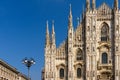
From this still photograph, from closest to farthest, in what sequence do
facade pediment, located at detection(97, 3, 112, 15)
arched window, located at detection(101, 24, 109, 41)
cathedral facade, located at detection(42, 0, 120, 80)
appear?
cathedral facade, located at detection(42, 0, 120, 80)
arched window, located at detection(101, 24, 109, 41)
facade pediment, located at detection(97, 3, 112, 15)

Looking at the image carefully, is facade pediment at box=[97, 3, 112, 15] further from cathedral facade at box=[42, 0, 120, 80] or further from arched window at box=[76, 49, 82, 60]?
arched window at box=[76, 49, 82, 60]

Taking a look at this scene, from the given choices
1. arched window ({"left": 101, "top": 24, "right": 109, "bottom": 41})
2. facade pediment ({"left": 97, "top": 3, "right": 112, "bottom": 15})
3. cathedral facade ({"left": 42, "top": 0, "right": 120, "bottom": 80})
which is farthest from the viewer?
facade pediment ({"left": 97, "top": 3, "right": 112, "bottom": 15})

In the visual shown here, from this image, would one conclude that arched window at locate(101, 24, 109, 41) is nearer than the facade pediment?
Yes

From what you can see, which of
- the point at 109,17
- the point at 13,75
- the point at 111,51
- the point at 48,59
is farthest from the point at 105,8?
the point at 13,75

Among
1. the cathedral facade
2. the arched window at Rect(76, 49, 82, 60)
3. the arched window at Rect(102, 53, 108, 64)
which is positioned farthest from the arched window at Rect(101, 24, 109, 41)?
the arched window at Rect(76, 49, 82, 60)

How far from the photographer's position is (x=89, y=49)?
73312mm

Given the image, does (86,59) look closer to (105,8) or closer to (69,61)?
(69,61)

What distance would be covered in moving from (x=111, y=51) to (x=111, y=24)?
4410mm

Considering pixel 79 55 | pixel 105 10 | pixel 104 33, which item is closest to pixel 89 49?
pixel 79 55

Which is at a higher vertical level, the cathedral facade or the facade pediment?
the facade pediment

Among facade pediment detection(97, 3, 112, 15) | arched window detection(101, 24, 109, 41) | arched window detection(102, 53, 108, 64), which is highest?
facade pediment detection(97, 3, 112, 15)

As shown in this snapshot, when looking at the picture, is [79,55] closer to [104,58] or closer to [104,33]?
[104,58]

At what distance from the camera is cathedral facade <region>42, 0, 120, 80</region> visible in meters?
72.9

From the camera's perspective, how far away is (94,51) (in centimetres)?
7300
